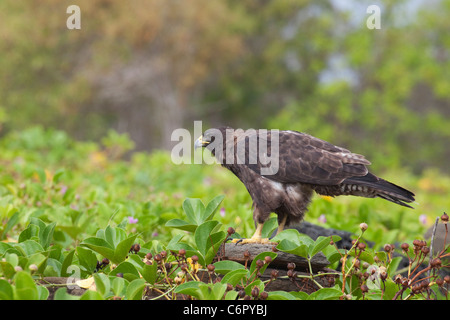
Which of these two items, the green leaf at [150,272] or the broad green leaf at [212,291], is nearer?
the broad green leaf at [212,291]

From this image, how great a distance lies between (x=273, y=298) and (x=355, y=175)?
67.0 inches

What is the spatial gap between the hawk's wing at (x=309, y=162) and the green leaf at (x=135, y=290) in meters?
1.82

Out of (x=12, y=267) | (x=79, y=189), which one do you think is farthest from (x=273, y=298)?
(x=79, y=189)

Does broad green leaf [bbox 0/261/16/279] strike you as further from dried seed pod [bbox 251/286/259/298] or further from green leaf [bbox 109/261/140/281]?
dried seed pod [bbox 251/286/259/298]

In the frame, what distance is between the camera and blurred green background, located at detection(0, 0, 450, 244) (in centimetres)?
3055

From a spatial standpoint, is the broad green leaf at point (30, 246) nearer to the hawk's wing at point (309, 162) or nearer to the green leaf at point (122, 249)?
the green leaf at point (122, 249)

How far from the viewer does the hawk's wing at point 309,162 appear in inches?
170

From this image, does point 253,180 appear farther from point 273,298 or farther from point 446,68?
point 446,68

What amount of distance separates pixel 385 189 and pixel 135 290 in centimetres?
213

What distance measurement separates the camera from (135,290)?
2.77 m

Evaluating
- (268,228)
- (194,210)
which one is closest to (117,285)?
(194,210)

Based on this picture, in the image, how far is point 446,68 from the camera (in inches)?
1394

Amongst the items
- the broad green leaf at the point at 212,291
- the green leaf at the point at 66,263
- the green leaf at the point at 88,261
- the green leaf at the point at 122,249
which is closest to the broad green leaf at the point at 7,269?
the green leaf at the point at 66,263

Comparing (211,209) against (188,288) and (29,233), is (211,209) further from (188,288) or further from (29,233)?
(29,233)
